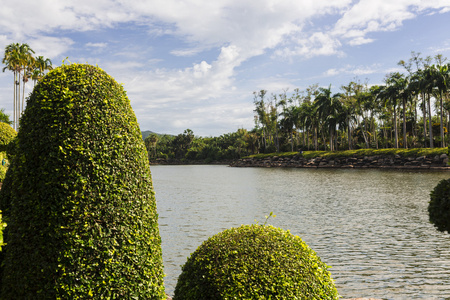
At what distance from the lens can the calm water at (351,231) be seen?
329 inches

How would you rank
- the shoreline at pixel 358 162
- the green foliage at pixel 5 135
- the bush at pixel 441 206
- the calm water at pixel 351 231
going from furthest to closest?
the shoreline at pixel 358 162 → the green foliage at pixel 5 135 → the calm water at pixel 351 231 → the bush at pixel 441 206

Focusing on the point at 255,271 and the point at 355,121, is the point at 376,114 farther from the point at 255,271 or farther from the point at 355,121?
the point at 255,271

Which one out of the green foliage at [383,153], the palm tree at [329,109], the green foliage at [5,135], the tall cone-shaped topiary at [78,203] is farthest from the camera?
the palm tree at [329,109]

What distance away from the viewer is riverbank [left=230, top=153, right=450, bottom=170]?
46406mm

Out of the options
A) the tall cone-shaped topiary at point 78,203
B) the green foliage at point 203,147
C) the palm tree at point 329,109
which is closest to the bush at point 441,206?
the tall cone-shaped topiary at point 78,203

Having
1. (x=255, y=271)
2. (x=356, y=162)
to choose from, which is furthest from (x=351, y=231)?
(x=356, y=162)

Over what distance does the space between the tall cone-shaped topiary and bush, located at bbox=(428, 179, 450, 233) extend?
16.3 ft

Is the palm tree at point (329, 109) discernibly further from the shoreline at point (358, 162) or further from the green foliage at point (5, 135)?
the green foliage at point (5, 135)

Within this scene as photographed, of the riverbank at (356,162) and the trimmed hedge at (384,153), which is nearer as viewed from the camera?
the riverbank at (356,162)

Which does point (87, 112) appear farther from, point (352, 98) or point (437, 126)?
point (437, 126)

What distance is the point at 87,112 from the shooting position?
366cm

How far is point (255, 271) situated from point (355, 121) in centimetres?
7692

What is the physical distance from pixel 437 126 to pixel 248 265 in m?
76.1

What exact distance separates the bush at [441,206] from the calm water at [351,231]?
2547 mm
